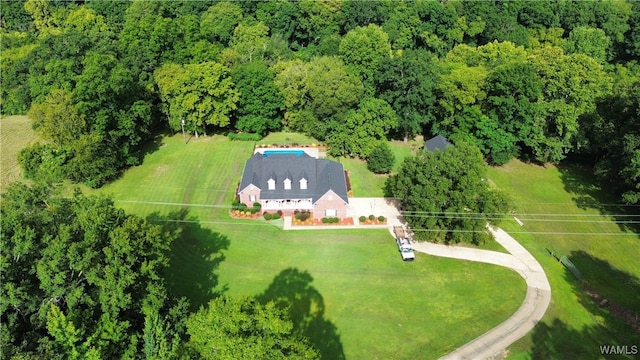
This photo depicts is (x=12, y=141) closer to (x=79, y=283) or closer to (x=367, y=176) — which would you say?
(x=79, y=283)

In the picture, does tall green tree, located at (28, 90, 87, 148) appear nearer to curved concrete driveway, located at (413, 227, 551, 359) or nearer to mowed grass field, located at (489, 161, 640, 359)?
curved concrete driveway, located at (413, 227, 551, 359)

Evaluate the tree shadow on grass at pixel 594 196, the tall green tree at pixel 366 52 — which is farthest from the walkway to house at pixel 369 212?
the tree shadow on grass at pixel 594 196

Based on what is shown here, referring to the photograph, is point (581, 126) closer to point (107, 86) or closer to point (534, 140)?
point (534, 140)

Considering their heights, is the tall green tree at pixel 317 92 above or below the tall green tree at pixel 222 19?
below

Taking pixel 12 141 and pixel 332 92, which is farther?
pixel 12 141

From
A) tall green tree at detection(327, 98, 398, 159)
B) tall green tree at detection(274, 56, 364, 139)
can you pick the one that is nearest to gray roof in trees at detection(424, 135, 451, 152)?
tall green tree at detection(327, 98, 398, 159)

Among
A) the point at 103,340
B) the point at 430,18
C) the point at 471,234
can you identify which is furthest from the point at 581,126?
the point at 103,340

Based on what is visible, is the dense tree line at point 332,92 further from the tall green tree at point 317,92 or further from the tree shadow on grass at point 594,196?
the tree shadow on grass at point 594,196

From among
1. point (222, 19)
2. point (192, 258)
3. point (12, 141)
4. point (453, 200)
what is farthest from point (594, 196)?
point (12, 141)
